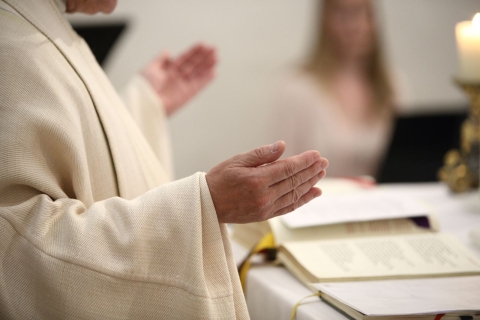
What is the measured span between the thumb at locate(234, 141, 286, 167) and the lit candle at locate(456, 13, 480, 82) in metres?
0.52

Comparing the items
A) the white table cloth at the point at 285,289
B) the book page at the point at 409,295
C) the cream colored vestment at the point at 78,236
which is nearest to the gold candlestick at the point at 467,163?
the white table cloth at the point at 285,289

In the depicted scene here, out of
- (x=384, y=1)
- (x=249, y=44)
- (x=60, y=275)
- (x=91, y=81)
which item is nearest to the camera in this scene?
(x=60, y=275)

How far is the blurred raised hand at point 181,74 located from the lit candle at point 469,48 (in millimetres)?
572

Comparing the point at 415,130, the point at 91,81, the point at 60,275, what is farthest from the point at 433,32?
the point at 60,275

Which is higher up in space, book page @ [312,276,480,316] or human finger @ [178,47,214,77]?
human finger @ [178,47,214,77]

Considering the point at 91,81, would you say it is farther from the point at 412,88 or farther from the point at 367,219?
the point at 412,88

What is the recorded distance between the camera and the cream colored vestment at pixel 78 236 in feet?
2.08

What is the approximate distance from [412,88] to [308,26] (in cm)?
78

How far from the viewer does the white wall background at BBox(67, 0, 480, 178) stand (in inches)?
96.7

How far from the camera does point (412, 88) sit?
3.06 meters

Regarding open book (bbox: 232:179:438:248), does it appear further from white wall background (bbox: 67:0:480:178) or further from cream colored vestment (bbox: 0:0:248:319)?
white wall background (bbox: 67:0:480:178)

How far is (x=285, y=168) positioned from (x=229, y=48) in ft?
6.83

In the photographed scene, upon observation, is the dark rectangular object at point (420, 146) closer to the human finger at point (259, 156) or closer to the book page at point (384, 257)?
the book page at point (384, 257)

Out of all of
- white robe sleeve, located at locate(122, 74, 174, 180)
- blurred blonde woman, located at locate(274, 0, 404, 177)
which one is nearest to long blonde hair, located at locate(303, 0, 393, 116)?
blurred blonde woman, located at locate(274, 0, 404, 177)
